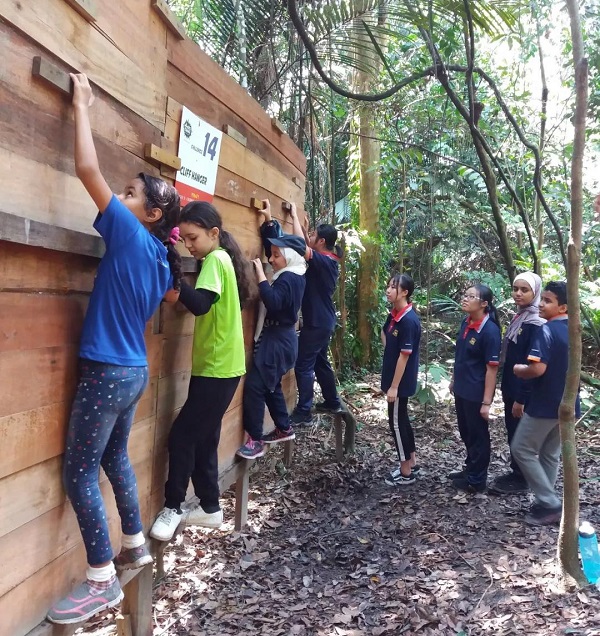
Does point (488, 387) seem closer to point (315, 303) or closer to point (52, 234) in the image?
point (315, 303)

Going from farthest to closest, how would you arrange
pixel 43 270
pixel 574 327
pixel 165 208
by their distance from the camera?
pixel 574 327 → pixel 165 208 → pixel 43 270

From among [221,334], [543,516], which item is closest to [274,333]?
[221,334]

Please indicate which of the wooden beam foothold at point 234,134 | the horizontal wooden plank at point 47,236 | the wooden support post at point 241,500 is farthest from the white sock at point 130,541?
the wooden beam foothold at point 234,134

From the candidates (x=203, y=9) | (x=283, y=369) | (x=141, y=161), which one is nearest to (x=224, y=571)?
(x=283, y=369)

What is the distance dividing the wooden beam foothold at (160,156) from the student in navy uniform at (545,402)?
3.06 metres

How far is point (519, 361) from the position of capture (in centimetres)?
470

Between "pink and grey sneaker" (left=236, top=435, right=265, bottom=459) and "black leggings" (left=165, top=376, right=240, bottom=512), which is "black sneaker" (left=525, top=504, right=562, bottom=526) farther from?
"black leggings" (left=165, top=376, right=240, bottom=512)

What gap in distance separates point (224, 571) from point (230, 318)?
2.23 metres

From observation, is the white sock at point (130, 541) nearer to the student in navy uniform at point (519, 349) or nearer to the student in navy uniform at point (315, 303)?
the student in navy uniform at point (315, 303)

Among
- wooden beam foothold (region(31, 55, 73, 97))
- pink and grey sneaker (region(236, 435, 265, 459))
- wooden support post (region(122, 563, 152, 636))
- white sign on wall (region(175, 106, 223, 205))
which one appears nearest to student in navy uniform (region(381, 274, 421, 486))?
pink and grey sneaker (region(236, 435, 265, 459))

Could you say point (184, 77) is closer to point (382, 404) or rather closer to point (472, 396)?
point (472, 396)

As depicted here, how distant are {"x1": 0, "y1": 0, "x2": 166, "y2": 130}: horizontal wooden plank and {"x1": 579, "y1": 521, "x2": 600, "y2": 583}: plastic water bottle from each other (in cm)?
332

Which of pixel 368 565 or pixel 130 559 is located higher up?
pixel 130 559

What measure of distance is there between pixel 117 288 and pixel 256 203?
2097mm
